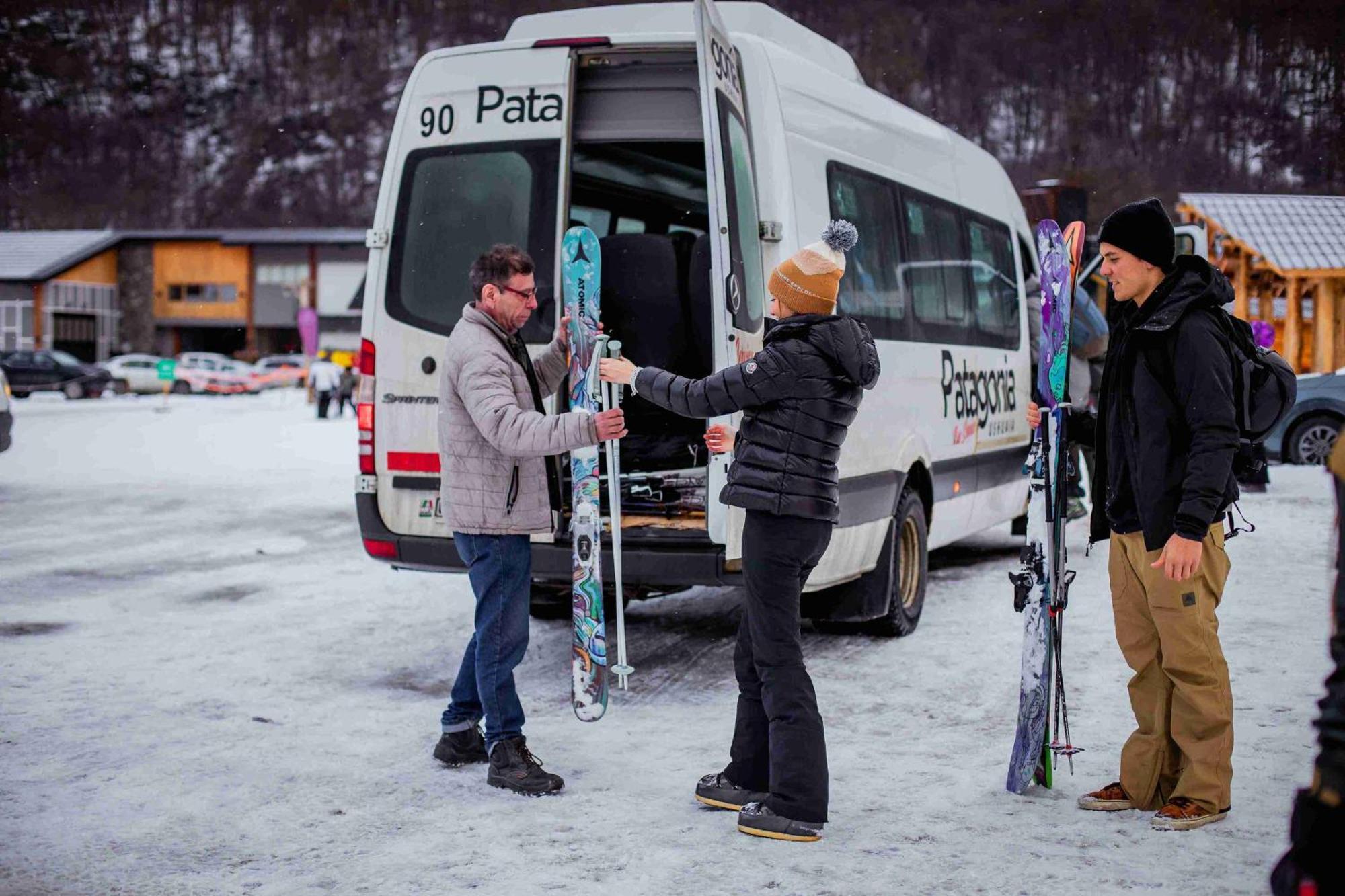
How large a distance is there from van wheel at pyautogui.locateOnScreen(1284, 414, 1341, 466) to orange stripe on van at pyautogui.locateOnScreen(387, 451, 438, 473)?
40.5ft

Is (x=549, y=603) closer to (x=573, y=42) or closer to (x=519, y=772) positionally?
(x=519, y=772)

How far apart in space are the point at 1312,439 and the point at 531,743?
1301 centimetres

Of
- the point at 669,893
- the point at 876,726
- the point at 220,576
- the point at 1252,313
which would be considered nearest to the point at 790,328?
the point at 669,893

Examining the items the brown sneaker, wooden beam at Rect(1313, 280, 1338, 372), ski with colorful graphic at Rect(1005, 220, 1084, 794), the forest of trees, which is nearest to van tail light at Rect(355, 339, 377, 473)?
ski with colorful graphic at Rect(1005, 220, 1084, 794)

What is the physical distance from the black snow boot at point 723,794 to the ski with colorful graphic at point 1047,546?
3.00 feet

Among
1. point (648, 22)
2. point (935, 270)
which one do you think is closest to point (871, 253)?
point (935, 270)

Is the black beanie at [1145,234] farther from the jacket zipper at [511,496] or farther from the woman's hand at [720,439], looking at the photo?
the jacket zipper at [511,496]

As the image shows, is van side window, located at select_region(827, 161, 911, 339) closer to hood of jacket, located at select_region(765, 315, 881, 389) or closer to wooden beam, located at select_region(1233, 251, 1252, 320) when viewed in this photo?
hood of jacket, located at select_region(765, 315, 881, 389)

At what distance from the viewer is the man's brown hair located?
15.3ft

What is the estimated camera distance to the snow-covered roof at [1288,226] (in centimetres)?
744

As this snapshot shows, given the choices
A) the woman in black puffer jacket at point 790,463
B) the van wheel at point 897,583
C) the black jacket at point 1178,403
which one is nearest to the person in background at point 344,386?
the van wheel at point 897,583

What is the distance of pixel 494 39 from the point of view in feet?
499

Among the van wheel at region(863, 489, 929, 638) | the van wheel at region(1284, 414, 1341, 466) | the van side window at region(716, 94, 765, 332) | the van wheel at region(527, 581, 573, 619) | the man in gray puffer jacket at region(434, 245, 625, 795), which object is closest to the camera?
the man in gray puffer jacket at region(434, 245, 625, 795)

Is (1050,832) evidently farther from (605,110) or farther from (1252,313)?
(1252,313)
